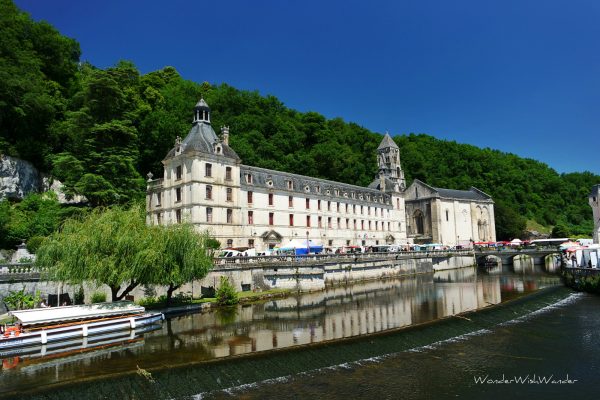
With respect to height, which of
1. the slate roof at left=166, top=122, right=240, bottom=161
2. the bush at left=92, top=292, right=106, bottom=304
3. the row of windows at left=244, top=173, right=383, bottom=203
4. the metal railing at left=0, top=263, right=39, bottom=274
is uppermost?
the slate roof at left=166, top=122, right=240, bottom=161

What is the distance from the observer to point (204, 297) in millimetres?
28469

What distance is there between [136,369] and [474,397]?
10616 mm

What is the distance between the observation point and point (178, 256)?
23.5 meters

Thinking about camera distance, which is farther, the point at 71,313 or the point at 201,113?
the point at 201,113

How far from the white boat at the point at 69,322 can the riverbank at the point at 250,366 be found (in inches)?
221

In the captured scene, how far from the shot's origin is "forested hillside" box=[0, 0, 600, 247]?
38.5 m

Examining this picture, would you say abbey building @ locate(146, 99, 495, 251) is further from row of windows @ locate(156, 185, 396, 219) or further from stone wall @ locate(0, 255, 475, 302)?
stone wall @ locate(0, 255, 475, 302)

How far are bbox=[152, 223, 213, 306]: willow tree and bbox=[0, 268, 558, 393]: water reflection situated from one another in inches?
93.0

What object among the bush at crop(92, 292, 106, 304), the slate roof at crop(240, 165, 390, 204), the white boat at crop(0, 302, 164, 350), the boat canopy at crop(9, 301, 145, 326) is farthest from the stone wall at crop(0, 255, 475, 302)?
the slate roof at crop(240, 165, 390, 204)

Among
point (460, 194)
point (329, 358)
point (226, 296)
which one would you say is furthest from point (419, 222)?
point (329, 358)

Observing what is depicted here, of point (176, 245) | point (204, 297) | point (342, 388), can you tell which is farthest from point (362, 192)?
point (342, 388)

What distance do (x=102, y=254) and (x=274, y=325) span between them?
31.4 ft

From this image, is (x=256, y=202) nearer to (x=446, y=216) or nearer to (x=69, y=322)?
(x=69, y=322)

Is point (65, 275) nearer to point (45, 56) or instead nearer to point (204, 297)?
point (204, 297)
